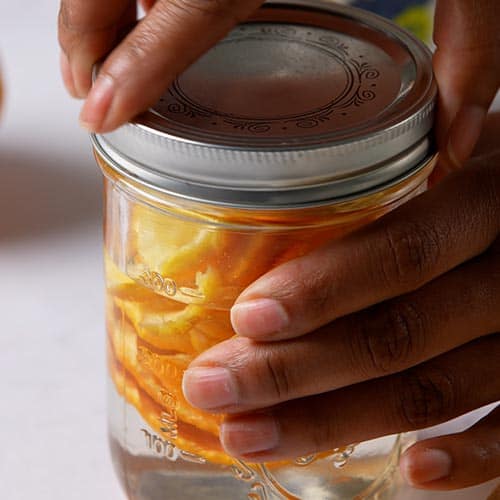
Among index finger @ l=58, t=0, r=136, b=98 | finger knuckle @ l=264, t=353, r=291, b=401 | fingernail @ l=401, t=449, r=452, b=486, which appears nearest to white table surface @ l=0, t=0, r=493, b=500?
fingernail @ l=401, t=449, r=452, b=486

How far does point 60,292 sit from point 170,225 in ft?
1.19

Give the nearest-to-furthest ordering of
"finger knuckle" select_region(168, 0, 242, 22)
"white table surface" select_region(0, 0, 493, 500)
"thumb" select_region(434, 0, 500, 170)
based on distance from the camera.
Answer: "finger knuckle" select_region(168, 0, 242, 22) → "thumb" select_region(434, 0, 500, 170) → "white table surface" select_region(0, 0, 493, 500)

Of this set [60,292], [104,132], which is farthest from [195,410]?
[60,292]

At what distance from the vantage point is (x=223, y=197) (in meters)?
0.51

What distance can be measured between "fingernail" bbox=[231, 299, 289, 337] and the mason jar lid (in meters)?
0.05

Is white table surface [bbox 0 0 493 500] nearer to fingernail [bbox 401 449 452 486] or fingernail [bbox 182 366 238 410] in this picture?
fingernail [bbox 401 449 452 486]

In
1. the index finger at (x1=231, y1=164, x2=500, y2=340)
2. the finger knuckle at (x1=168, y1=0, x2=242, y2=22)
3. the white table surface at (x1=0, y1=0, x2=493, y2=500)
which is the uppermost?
the finger knuckle at (x1=168, y1=0, x2=242, y2=22)

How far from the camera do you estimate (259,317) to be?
1.68ft

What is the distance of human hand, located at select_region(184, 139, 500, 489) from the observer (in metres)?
0.52

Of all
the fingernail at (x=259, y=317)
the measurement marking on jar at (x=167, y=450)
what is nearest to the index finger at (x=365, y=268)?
the fingernail at (x=259, y=317)

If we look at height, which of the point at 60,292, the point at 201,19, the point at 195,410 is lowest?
the point at 60,292

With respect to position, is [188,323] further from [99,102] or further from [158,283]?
[99,102]

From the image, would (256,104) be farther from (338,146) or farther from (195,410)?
(195,410)

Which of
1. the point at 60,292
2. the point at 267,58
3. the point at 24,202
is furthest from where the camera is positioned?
the point at 24,202
